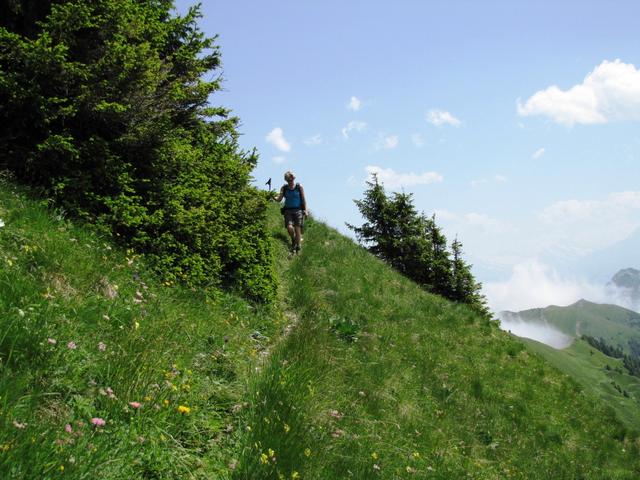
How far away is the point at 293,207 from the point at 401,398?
9543mm

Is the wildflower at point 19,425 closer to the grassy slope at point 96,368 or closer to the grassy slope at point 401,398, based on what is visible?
the grassy slope at point 96,368

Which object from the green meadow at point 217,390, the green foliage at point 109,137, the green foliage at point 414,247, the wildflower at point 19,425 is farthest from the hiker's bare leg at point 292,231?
the green foliage at point 414,247

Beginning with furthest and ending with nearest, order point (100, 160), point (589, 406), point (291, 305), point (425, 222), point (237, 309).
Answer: point (425, 222)
point (589, 406)
point (291, 305)
point (237, 309)
point (100, 160)

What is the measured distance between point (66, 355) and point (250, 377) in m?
2.16

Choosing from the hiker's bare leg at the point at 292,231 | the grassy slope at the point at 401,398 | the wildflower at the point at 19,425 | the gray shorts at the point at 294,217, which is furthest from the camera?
the hiker's bare leg at the point at 292,231

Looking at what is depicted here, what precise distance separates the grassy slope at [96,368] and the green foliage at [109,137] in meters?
0.97

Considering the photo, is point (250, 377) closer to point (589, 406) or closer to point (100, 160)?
point (100, 160)

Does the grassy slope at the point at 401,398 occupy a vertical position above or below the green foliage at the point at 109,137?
below

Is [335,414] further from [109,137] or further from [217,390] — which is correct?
[109,137]

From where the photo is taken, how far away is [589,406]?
14938 mm

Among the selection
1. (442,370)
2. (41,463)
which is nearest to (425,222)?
(442,370)

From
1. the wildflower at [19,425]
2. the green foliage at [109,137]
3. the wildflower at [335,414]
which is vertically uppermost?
the green foliage at [109,137]

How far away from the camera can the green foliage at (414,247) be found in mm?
36656

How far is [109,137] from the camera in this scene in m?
8.23
